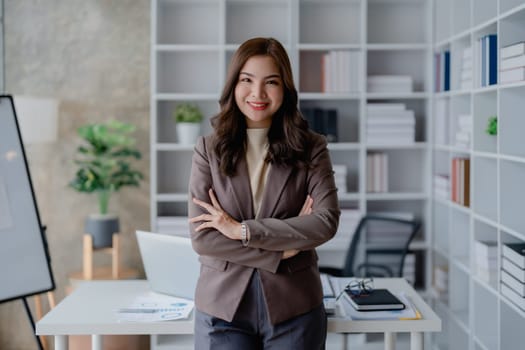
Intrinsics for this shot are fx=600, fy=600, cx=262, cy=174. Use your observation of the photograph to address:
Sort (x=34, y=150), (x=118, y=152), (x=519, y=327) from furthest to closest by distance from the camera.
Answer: (x=34, y=150) < (x=118, y=152) < (x=519, y=327)

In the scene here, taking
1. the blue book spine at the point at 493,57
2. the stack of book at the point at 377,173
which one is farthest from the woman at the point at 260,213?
the stack of book at the point at 377,173

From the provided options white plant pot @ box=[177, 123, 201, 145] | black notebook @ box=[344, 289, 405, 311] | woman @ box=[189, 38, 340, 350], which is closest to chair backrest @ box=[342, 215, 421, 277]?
white plant pot @ box=[177, 123, 201, 145]

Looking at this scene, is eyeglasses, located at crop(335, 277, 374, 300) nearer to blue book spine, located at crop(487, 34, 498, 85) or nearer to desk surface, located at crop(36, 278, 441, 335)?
desk surface, located at crop(36, 278, 441, 335)

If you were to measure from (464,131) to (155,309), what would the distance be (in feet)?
7.23

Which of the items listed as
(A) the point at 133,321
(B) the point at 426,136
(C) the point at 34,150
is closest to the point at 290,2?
(B) the point at 426,136

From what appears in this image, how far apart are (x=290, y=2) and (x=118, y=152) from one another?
Result: 1561mm

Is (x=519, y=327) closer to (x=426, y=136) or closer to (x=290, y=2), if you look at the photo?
(x=426, y=136)

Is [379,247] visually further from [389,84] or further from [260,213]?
[260,213]

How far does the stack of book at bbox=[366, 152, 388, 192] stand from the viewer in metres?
4.26

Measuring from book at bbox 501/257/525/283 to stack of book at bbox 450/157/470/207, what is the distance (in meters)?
0.67

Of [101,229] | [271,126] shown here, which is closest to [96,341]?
[271,126]

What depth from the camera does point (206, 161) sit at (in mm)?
2094

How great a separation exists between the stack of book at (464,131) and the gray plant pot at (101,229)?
2.32 metres

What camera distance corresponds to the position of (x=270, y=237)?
1945 millimetres
